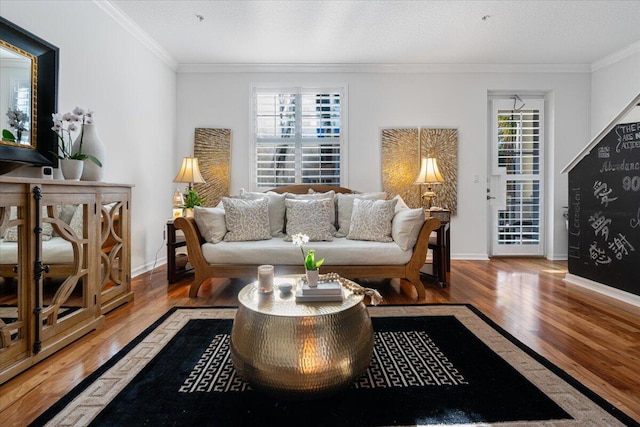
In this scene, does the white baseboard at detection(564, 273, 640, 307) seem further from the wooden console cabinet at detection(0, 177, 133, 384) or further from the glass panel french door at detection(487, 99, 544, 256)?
the wooden console cabinet at detection(0, 177, 133, 384)

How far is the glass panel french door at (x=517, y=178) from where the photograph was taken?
4621 millimetres

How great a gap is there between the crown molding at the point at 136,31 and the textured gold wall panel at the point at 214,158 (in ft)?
2.99

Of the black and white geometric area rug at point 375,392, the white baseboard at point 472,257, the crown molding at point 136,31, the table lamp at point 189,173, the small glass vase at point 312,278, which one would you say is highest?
the crown molding at point 136,31

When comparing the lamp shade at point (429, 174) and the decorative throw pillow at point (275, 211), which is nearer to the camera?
the decorative throw pillow at point (275, 211)

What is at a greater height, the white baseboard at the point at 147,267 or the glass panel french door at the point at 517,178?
the glass panel french door at the point at 517,178

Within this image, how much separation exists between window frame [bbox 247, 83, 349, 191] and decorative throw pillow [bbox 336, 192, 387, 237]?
1.06 m

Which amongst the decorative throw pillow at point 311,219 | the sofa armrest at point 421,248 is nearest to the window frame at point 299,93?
the decorative throw pillow at point 311,219

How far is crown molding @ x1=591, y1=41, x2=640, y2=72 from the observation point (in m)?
3.89

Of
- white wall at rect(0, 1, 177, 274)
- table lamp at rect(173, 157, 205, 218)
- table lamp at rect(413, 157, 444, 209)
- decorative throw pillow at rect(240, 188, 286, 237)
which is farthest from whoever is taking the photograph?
table lamp at rect(413, 157, 444, 209)

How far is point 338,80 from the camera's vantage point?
4.48 metres

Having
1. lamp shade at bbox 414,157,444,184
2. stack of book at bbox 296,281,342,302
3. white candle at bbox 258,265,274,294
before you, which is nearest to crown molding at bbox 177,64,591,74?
lamp shade at bbox 414,157,444,184

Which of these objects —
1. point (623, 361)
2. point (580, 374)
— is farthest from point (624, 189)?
point (580, 374)

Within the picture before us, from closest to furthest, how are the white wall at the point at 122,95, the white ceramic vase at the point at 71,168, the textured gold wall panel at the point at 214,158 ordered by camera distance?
1. the white ceramic vase at the point at 71,168
2. the white wall at the point at 122,95
3. the textured gold wall panel at the point at 214,158

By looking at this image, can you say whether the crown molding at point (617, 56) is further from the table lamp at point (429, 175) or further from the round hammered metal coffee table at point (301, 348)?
the round hammered metal coffee table at point (301, 348)
